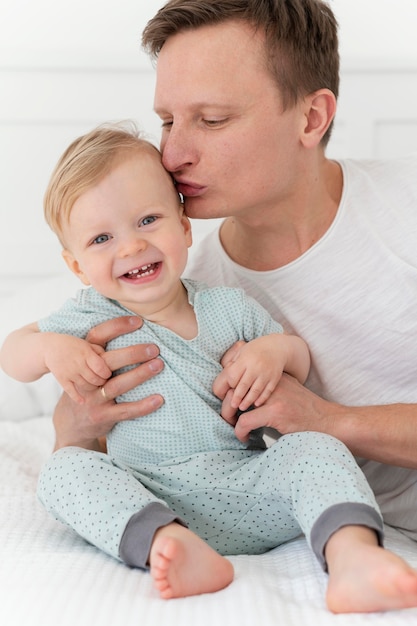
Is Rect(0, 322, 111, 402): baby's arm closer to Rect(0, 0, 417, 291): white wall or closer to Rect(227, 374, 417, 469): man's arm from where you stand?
Rect(227, 374, 417, 469): man's arm

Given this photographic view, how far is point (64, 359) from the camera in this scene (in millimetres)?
1382

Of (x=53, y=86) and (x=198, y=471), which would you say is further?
(x=53, y=86)

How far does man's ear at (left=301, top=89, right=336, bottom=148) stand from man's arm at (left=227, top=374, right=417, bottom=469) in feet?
1.54

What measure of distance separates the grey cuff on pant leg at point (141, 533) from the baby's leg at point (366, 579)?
0.23 meters

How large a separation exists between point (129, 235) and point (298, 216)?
408mm

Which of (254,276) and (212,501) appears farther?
(254,276)

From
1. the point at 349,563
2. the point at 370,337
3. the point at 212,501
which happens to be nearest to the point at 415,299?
the point at 370,337

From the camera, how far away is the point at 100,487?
47.0 inches

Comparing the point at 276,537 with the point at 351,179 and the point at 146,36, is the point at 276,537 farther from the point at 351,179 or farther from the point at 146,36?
the point at 146,36

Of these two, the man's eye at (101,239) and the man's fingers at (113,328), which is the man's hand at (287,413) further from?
the man's eye at (101,239)

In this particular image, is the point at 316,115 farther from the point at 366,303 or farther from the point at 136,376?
the point at 136,376

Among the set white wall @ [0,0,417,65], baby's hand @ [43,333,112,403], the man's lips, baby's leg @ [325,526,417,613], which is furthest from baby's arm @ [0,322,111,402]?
white wall @ [0,0,417,65]

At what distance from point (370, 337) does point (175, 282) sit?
0.40m

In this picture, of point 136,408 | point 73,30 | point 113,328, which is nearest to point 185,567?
point 136,408
